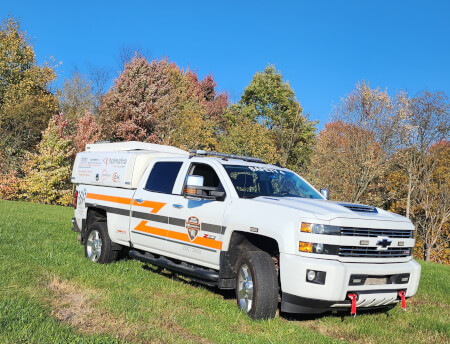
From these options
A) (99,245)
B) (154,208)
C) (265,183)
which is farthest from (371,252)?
(99,245)

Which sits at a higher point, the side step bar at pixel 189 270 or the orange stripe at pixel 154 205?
the orange stripe at pixel 154 205

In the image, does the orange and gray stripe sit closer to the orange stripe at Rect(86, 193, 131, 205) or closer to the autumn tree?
the orange stripe at Rect(86, 193, 131, 205)

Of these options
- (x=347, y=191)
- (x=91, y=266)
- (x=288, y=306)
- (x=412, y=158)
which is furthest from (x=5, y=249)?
(x=412, y=158)

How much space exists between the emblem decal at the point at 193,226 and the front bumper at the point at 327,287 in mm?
1557

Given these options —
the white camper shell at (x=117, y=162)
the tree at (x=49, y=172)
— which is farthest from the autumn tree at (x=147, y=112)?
the white camper shell at (x=117, y=162)

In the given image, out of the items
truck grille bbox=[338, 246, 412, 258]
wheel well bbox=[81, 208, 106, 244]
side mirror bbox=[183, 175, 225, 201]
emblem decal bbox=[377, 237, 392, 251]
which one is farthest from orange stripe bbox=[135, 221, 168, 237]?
emblem decal bbox=[377, 237, 392, 251]

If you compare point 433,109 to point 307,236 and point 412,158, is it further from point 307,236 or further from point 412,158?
point 307,236

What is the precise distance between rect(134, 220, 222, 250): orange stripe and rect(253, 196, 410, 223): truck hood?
81 centimetres

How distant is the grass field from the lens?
439 centimetres

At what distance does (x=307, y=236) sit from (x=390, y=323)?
1.89 metres

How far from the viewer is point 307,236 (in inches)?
189

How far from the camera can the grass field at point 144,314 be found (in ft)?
14.4

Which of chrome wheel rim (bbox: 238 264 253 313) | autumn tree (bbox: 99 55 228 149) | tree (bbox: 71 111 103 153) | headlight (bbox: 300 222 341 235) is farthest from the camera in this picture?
tree (bbox: 71 111 103 153)

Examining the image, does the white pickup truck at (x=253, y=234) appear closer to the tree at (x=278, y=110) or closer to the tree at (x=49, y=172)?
the tree at (x=49, y=172)
